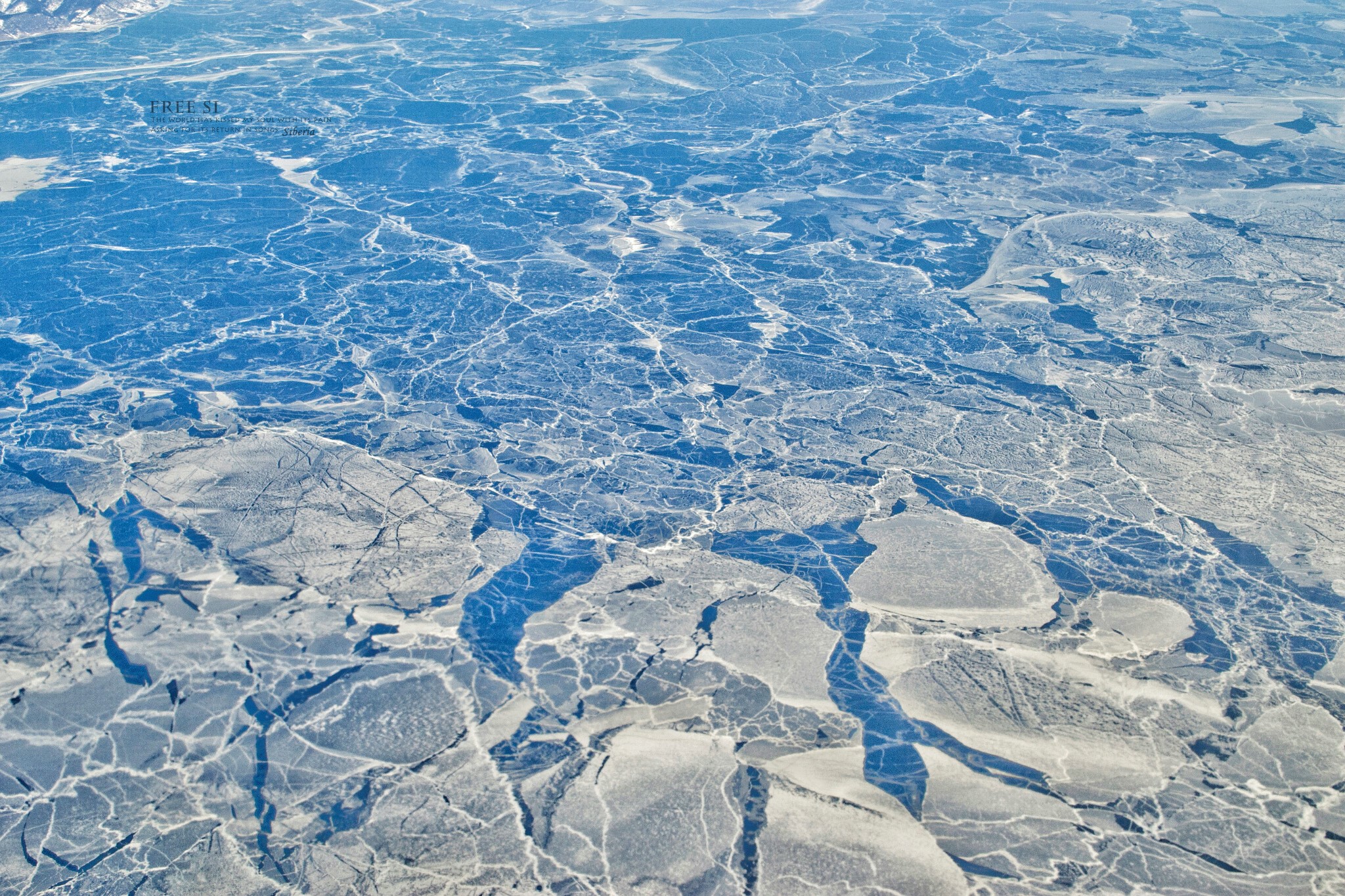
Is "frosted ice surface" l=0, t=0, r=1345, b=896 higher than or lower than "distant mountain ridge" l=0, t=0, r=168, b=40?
lower

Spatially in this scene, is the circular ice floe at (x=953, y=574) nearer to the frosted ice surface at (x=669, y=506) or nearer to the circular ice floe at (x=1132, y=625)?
the frosted ice surface at (x=669, y=506)

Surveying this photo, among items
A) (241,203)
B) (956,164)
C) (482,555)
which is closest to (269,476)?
(482,555)

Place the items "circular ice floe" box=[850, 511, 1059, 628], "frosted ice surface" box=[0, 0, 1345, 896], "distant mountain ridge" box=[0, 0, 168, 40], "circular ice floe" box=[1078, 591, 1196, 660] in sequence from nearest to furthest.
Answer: "frosted ice surface" box=[0, 0, 1345, 896] < "circular ice floe" box=[1078, 591, 1196, 660] < "circular ice floe" box=[850, 511, 1059, 628] < "distant mountain ridge" box=[0, 0, 168, 40]

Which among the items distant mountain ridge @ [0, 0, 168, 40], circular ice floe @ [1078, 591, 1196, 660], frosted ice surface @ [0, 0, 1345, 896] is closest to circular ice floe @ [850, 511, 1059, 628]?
frosted ice surface @ [0, 0, 1345, 896]

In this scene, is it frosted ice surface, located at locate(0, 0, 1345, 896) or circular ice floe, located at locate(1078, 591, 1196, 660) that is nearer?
frosted ice surface, located at locate(0, 0, 1345, 896)

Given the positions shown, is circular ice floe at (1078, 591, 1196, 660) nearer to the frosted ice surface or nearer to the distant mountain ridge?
the frosted ice surface
